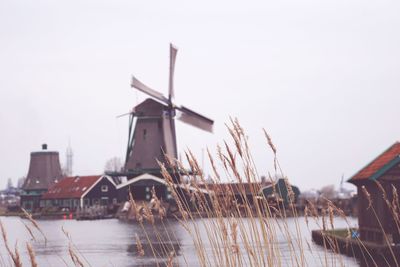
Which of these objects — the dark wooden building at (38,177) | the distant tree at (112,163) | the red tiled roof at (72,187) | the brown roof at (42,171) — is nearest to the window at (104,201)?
the red tiled roof at (72,187)

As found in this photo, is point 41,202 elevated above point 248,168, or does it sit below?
below

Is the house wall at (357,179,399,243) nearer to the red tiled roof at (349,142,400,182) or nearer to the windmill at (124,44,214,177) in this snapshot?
the red tiled roof at (349,142,400,182)

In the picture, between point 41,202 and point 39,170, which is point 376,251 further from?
point 39,170

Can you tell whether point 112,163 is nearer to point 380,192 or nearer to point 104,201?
point 104,201

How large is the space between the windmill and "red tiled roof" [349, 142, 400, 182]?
27.4 m

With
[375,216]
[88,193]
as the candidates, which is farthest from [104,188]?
[375,216]

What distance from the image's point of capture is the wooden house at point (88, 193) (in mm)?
58281

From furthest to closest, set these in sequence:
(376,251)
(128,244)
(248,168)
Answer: (128,244) < (376,251) < (248,168)

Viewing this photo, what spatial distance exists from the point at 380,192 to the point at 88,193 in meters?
43.9

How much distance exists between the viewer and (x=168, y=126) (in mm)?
45656

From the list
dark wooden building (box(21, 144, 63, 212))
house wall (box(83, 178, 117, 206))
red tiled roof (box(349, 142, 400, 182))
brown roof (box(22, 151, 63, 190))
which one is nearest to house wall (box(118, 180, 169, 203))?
house wall (box(83, 178, 117, 206))

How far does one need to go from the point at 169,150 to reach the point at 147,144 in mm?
1422

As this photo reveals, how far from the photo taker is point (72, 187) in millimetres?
60406

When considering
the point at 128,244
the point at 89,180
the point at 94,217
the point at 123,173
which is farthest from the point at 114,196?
the point at 128,244
